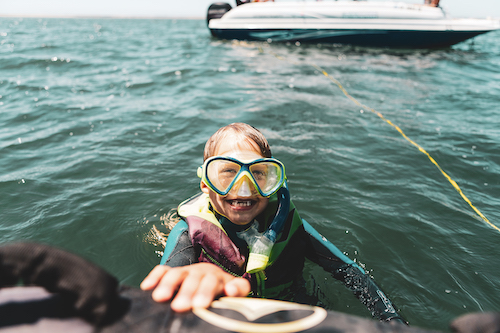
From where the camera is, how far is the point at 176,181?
3938mm

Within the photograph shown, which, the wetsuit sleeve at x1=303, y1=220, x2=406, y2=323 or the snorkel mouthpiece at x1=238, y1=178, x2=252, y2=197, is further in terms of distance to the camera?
the wetsuit sleeve at x1=303, y1=220, x2=406, y2=323

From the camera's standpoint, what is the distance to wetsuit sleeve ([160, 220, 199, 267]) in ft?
6.44

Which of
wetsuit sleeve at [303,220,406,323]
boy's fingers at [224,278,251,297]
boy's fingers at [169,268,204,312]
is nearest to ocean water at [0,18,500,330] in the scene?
wetsuit sleeve at [303,220,406,323]

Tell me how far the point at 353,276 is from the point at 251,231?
0.83 metres

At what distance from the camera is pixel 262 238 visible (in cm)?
189

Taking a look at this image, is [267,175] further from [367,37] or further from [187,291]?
[367,37]

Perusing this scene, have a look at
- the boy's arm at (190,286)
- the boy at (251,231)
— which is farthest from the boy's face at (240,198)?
the boy's arm at (190,286)

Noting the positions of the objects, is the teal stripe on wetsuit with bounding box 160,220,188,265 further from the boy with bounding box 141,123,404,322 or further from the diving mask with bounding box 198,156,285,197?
the diving mask with bounding box 198,156,285,197

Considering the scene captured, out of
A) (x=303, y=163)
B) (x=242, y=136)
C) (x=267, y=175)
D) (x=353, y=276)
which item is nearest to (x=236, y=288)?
(x=267, y=175)

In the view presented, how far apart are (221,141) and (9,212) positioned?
8.77 ft

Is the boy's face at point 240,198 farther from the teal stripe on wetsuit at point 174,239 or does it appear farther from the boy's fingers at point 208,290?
the boy's fingers at point 208,290

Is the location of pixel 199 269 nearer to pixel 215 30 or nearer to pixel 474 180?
pixel 474 180

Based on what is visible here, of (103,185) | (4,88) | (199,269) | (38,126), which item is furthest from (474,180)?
(4,88)

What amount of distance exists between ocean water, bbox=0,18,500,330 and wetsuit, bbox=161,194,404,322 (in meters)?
0.34
